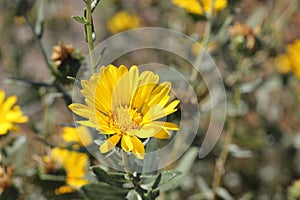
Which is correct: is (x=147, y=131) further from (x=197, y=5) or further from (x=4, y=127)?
(x=197, y=5)

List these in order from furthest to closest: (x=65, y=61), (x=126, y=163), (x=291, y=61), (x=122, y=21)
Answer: (x=122, y=21) < (x=291, y=61) < (x=65, y=61) < (x=126, y=163)

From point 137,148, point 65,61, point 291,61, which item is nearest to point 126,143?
point 137,148

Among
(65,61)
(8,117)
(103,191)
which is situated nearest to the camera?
(103,191)

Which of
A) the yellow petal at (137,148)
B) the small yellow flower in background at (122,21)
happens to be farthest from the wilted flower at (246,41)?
the small yellow flower in background at (122,21)

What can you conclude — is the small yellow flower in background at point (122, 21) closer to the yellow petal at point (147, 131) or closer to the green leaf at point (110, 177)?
the green leaf at point (110, 177)

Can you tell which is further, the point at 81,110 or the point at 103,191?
the point at 103,191

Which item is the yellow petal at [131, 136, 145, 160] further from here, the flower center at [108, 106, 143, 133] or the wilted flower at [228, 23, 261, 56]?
the wilted flower at [228, 23, 261, 56]
